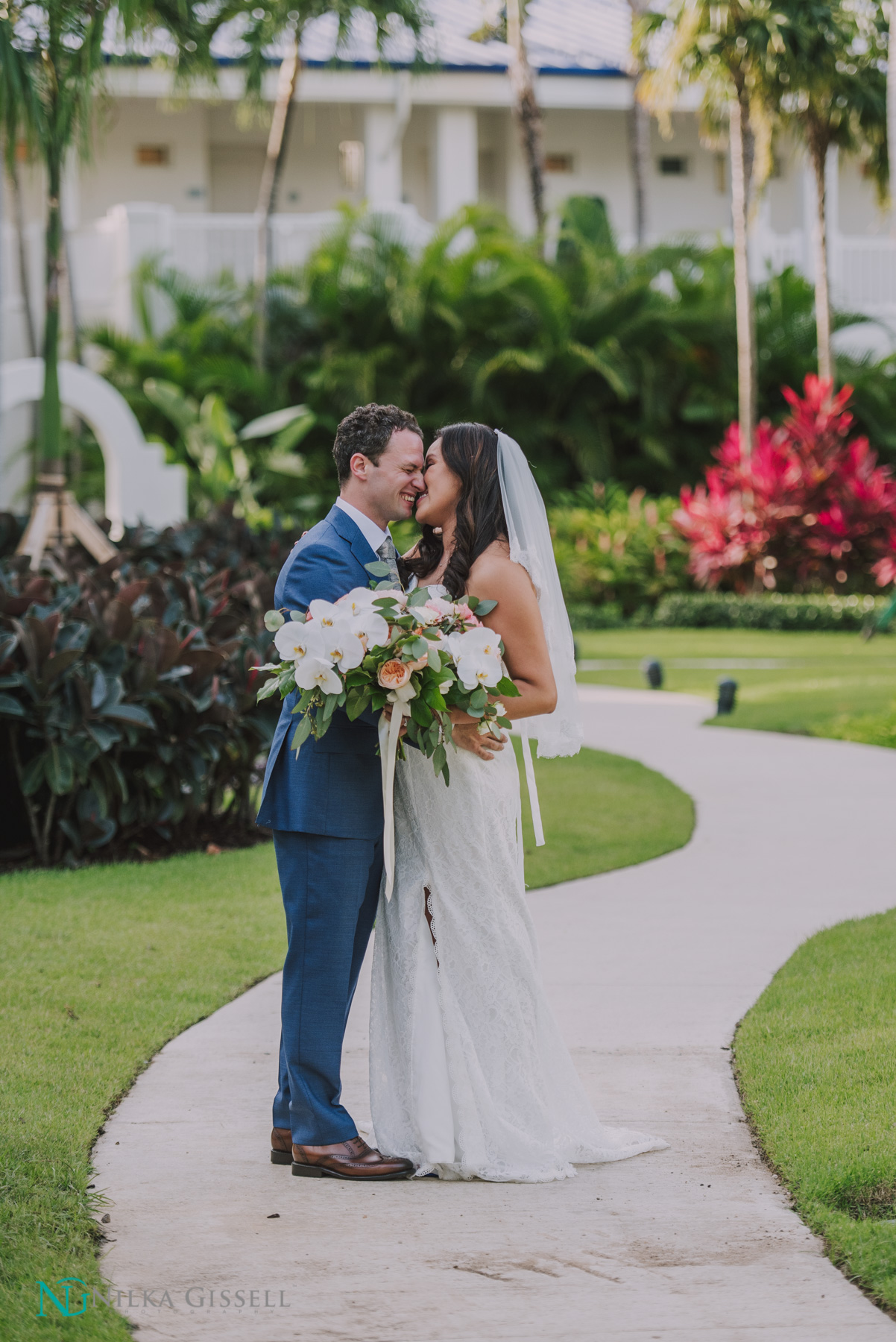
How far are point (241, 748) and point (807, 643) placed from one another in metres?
11.2

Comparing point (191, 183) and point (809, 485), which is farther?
point (191, 183)

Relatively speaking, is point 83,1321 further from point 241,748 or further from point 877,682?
point 877,682

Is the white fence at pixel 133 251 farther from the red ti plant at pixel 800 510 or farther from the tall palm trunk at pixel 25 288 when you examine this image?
the red ti plant at pixel 800 510

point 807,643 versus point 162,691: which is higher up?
point 162,691

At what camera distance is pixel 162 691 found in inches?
299

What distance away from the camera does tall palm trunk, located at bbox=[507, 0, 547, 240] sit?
24609 mm

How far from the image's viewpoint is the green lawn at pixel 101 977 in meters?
3.44

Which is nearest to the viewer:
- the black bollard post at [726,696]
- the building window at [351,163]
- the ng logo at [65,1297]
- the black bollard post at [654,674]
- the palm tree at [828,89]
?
the ng logo at [65,1297]

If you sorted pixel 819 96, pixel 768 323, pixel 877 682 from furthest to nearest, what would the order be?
pixel 768 323
pixel 819 96
pixel 877 682

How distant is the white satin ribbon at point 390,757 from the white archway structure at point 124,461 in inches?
451

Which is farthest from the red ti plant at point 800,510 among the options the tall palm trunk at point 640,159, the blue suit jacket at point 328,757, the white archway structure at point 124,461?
the blue suit jacket at point 328,757

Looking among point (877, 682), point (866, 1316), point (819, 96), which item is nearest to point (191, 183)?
point (819, 96)

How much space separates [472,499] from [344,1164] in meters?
1.80

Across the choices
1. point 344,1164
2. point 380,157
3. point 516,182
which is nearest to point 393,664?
point 344,1164
